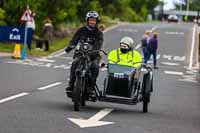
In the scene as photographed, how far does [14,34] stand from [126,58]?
74.7ft

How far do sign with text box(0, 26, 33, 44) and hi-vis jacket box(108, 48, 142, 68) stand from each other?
22.2 meters

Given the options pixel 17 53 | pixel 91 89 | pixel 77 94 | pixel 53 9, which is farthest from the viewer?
pixel 53 9

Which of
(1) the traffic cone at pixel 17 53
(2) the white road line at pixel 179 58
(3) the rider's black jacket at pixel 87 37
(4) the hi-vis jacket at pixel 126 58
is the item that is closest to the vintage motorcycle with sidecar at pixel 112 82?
(4) the hi-vis jacket at pixel 126 58

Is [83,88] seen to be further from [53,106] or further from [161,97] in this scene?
[161,97]

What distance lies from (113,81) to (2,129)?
373cm

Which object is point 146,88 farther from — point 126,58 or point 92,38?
point 92,38

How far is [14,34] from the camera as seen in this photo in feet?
116

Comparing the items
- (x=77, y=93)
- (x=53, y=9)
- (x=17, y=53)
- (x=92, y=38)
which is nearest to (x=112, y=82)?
(x=77, y=93)

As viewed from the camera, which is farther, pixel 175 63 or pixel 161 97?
pixel 175 63

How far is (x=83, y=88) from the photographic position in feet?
42.1

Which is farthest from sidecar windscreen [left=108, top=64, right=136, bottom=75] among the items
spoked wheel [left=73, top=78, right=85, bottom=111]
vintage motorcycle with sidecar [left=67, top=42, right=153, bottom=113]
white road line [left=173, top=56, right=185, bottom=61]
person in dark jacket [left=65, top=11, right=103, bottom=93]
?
white road line [left=173, top=56, right=185, bottom=61]

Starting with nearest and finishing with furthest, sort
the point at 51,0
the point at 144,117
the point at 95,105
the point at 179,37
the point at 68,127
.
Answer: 1. the point at 68,127
2. the point at 144,117
3. the point at 95,105
4. the point at 51,0
5. the point at 179,37

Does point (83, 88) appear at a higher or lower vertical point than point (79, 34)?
lower

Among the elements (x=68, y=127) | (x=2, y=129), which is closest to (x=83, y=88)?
(x=68, y=127)
